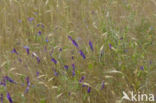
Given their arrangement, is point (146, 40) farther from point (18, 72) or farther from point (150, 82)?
point (18, 72)

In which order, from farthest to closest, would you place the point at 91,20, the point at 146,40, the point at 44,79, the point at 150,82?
the point at 91,20 < the point at 146,40 < the point at 44,79 < the point at 150,82

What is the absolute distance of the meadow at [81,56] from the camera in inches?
74.0

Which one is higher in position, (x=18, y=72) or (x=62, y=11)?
(x=62, y=11)

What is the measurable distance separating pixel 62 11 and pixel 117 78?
104cm

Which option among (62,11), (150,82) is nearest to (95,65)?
(150,82)

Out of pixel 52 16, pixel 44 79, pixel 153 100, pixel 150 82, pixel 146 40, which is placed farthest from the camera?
pixel 52 16

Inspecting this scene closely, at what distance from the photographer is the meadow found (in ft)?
6.17

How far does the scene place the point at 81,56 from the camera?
210 cm

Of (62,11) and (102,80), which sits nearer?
(102,80)

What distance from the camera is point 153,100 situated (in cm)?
174

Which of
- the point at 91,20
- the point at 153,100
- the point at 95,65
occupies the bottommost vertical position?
the point at 153,100

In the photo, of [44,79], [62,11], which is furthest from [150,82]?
[62,11]

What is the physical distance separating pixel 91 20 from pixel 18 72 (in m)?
0.88

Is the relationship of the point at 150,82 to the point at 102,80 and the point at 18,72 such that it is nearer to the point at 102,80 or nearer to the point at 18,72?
the point at 102,80
